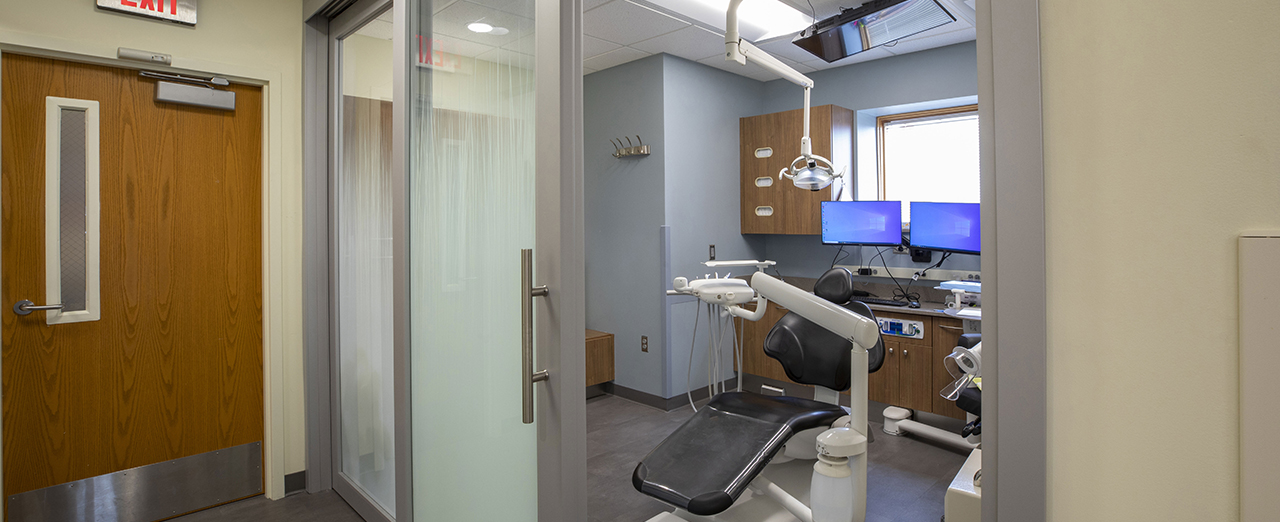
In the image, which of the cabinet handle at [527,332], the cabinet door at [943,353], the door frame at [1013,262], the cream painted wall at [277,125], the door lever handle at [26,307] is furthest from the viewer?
the cabinet door at [943,353]

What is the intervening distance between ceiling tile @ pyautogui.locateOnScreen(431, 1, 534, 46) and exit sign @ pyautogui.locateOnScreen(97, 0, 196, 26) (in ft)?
4.36

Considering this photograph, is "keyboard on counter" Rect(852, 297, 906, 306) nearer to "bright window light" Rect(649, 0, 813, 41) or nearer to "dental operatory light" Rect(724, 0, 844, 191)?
"dental operatory light" Rect(724, 0, 844, 191)

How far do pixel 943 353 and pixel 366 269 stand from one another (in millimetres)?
3041

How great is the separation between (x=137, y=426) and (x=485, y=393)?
5.89ft

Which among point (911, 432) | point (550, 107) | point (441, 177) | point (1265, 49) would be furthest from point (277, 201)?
point (911, 432)

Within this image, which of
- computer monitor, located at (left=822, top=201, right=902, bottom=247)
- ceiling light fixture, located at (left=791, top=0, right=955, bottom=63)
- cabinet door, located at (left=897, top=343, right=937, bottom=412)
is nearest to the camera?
ceiling light fixture, located at (left=791, top=0, right=955, bottom=63)

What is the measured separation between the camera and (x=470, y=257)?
5.68ft

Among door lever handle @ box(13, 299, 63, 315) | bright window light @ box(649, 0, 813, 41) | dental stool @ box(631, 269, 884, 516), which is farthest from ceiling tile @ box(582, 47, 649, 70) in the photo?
door lever handle @ box(13, 299, 63, 315)

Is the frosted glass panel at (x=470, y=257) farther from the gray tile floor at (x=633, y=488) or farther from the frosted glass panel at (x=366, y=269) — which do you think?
the gray tile floor at (x=633, y=488)

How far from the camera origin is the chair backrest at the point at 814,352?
2629 mm

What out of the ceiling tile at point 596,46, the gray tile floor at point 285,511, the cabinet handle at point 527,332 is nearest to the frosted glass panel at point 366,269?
the gray tile floor at point 285,511

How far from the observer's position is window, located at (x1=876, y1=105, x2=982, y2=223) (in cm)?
395

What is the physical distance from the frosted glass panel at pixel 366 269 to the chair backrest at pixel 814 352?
171cm

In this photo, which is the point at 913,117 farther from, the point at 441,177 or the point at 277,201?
the point at 277,201
